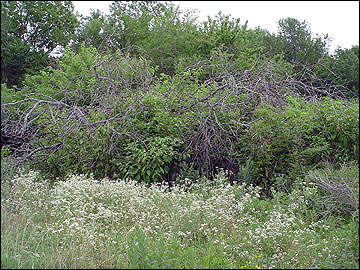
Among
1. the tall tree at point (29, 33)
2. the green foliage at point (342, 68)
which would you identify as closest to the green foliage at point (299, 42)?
the green foliage at point (342, 68)

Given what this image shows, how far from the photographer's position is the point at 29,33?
23.8 feet

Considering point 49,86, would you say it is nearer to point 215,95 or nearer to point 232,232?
point 215,95

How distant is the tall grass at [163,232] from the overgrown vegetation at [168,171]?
0.02 metres

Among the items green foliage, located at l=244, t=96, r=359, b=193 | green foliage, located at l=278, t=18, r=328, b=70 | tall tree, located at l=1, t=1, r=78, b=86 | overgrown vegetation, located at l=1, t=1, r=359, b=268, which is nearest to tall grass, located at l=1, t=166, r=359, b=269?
overgrown vegetation, located at l=1, t=1, r=359, b=268

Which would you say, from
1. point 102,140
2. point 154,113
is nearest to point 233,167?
point 154,113

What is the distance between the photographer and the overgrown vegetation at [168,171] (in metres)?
3.69

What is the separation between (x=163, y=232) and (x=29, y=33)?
521 cm

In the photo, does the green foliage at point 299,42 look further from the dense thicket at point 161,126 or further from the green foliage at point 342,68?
the dense thicket at point 161,126

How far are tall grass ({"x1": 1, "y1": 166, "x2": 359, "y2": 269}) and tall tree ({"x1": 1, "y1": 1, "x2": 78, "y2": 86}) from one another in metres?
2.32

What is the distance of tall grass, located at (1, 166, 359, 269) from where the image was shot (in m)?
3.31

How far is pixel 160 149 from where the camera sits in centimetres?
649

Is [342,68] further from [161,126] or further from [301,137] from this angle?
[161,126]

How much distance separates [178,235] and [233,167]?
341cm

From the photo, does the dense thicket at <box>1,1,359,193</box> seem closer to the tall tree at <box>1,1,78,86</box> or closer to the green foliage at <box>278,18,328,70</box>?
the tall tree at <box>1,1,78,86</box>
